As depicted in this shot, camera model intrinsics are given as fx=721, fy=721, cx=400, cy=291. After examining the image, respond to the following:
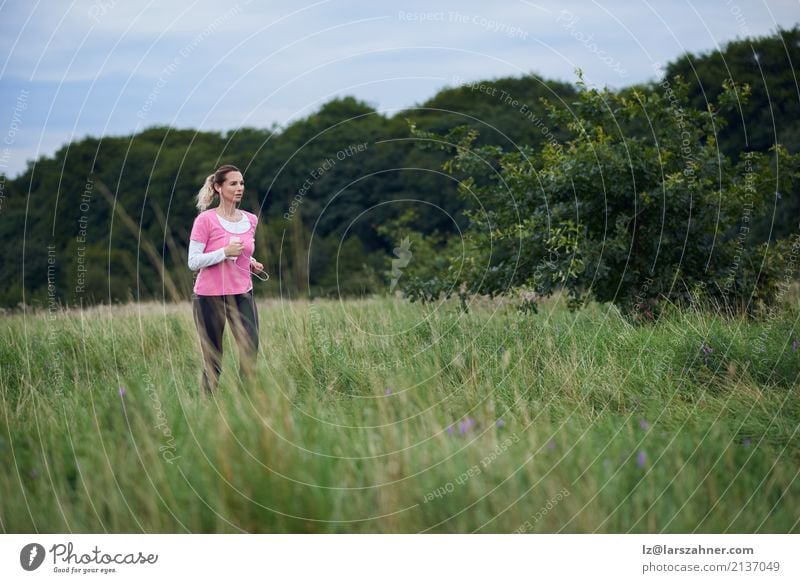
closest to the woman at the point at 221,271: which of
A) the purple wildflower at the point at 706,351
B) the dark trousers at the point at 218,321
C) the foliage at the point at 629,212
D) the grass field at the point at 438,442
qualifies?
the dark trousers at the point at 218,321

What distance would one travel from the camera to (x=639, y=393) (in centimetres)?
509

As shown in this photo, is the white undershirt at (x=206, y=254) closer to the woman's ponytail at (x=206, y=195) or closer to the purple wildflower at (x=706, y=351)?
the woman's ponytail at (x=206, y=195)

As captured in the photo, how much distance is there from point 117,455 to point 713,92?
75.4 ft

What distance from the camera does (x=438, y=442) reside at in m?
3.91

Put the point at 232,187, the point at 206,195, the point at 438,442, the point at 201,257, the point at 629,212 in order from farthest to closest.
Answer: the point at 629,212 < the point at 206,195 < the point at 232,187 < the point at 201,257 < the point at 438,442

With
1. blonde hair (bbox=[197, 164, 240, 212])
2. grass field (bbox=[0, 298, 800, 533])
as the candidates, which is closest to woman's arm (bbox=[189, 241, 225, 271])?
blonde hair (bbox=[197, 164, 240, 212])

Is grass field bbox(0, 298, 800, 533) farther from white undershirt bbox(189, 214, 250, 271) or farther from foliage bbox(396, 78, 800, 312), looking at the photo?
foliage bbox(396, 78, 800, 312)

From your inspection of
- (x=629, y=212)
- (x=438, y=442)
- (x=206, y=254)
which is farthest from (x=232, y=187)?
(x=629, y=212)

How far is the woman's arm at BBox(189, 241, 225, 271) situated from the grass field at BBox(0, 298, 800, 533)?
85 cm

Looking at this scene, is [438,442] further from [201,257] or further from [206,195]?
[206,195]

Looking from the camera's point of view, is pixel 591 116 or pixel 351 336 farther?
pixel 591 116

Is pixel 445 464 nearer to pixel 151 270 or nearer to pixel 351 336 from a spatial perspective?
pixel 351 336

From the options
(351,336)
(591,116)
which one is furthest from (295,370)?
(591,116)

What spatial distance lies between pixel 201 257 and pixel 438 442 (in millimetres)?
2424
